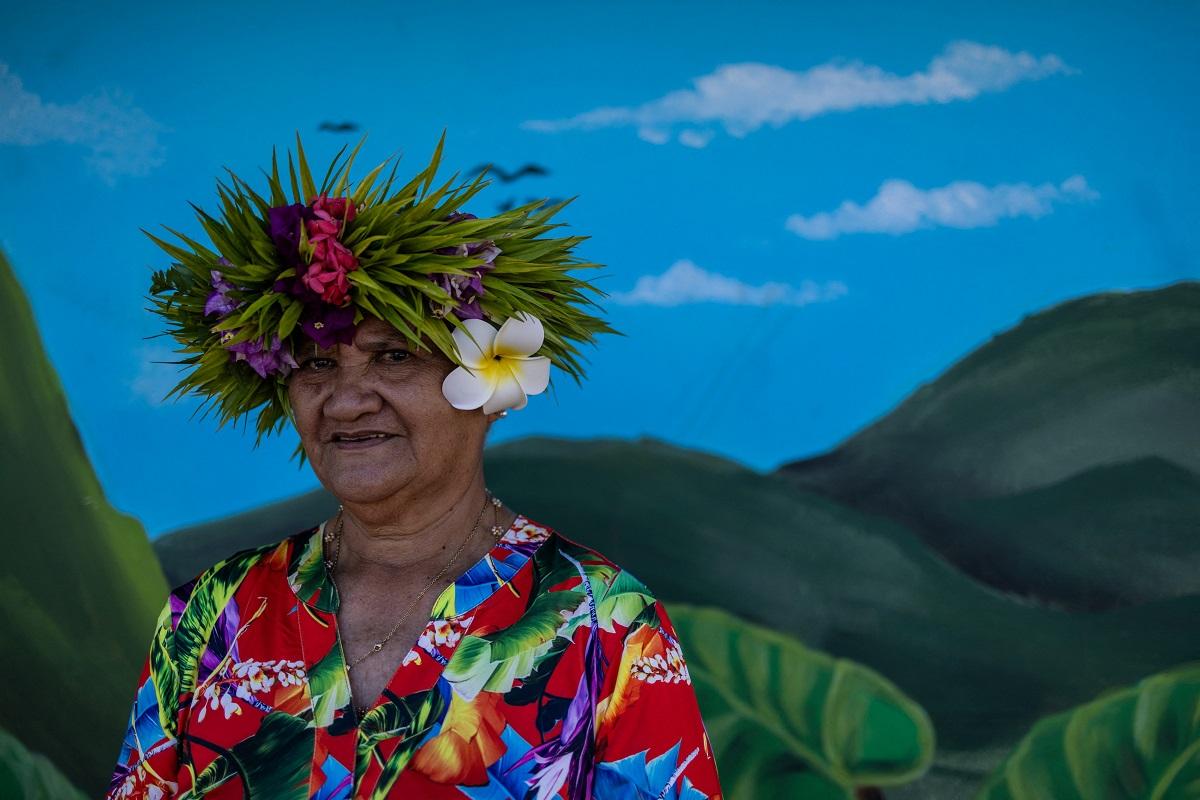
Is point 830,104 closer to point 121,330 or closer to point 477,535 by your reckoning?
point 477,535

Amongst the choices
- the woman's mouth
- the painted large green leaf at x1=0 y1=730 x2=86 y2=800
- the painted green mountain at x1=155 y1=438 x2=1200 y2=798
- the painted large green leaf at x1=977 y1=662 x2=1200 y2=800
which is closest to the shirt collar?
the woman's mouth

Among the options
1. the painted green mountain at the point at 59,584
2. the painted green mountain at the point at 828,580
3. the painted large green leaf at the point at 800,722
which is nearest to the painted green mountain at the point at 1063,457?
the painted green mountain at the point at 828,580

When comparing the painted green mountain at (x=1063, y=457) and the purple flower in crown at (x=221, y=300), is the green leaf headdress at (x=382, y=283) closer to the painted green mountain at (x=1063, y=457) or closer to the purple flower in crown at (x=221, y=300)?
the purple flower in crown at (x=221, y=300)

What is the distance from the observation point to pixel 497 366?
2.28m

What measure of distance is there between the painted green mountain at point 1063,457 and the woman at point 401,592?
4.15 ft

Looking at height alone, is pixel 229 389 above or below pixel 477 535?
above

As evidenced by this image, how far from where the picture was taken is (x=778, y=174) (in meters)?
3.38

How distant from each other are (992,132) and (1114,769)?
1575 millimetres

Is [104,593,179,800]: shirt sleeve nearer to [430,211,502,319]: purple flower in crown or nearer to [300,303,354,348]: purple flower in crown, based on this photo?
[300,303,354,348]: purple flower in crown

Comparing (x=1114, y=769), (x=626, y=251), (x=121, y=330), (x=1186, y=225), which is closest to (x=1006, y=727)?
(x=1114, y=769)

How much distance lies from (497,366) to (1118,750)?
1850 mm

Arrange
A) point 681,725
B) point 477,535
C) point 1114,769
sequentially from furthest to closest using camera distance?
1. point 1114,769
2. point 477,535
3. point 681,725

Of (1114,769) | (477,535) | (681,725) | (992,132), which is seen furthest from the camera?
(992,132)

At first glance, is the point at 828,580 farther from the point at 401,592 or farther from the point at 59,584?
the point at 59,584
